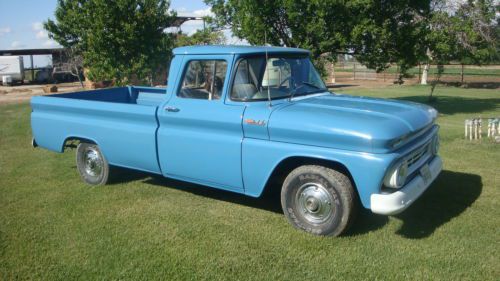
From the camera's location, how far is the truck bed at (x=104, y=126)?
5430 mm

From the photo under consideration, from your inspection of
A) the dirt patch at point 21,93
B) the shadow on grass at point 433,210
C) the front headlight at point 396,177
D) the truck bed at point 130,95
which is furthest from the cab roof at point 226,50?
the dirt patch at point 21,93

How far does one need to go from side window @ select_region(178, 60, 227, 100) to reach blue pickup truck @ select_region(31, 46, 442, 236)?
0.01m

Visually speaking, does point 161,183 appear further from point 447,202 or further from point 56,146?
point 447,202

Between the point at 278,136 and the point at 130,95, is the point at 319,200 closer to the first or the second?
the point at 278,136

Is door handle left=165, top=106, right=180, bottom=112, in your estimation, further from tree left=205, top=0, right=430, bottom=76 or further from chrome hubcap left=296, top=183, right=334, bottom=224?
tree left=205, top=0, right=430, bottom=76

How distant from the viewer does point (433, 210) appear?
5031 mm

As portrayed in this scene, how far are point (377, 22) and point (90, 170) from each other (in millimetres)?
9096

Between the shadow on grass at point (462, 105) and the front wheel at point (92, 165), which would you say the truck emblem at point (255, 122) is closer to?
the front wheel at point (92, 165)

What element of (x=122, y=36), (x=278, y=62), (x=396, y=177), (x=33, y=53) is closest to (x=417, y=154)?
(x=396, y=177)

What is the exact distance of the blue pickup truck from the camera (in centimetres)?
403

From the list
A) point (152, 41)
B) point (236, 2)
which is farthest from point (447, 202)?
point (152, 41)

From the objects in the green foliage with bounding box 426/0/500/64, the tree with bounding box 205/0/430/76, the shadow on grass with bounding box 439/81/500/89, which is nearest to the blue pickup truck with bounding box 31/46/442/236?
the tree with bounding box 205/0/430/76

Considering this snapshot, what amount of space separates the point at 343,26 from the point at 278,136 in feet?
27.9

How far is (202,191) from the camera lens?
19.8 ft
